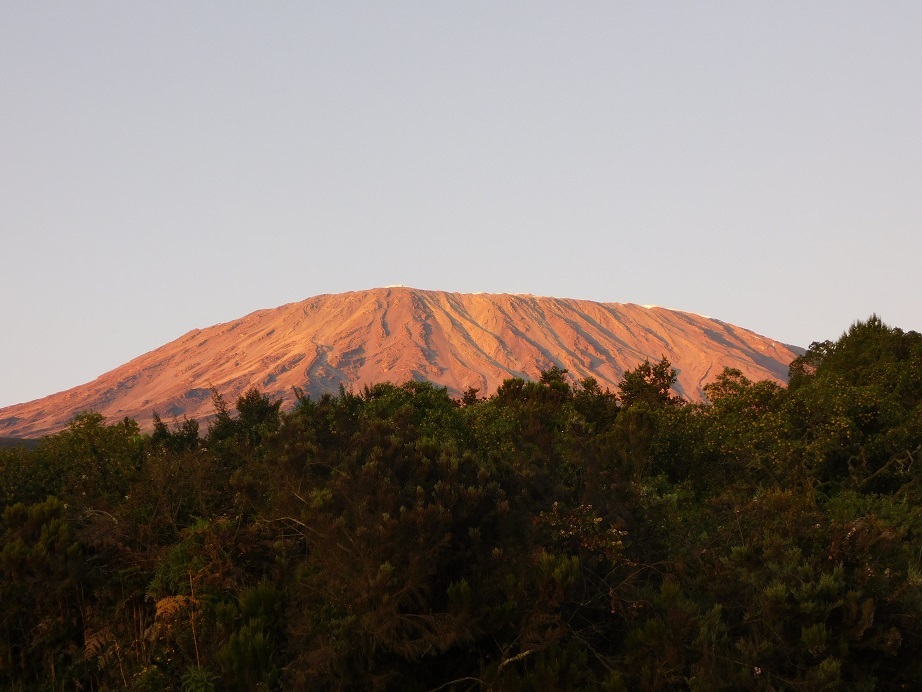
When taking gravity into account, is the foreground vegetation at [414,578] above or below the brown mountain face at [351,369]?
below

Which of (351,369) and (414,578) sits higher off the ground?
(351,369)

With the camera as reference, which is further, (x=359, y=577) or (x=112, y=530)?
(x=112, y=530)

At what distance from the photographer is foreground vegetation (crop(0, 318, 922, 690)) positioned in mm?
9164

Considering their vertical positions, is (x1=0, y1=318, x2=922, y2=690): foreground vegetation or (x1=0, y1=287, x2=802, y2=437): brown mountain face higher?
(x1=0, y1=287, x2=802, y2=437): brown mountain face

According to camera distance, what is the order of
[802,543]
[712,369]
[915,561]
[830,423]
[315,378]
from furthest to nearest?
1. [712,369]
2. [315,378]
3. [830,423]
4. [915,561]
5. [802,543]

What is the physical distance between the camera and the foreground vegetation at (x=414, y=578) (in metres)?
9.16

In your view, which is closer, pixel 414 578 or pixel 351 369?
pixel 414 578

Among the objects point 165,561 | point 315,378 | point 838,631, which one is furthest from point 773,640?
point 315,378

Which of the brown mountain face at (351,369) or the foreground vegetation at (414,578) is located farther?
the brown mountain face at (351,369)

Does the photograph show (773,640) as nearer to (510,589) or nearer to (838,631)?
(838,631)

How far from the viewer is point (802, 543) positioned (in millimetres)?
11070

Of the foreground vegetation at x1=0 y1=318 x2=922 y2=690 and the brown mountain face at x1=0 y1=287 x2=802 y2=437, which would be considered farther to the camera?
the brown mountain face at x1=0 y1=287 x2=802 y2=437

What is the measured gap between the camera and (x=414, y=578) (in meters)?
9.27

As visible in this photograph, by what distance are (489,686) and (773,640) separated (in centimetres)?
291
